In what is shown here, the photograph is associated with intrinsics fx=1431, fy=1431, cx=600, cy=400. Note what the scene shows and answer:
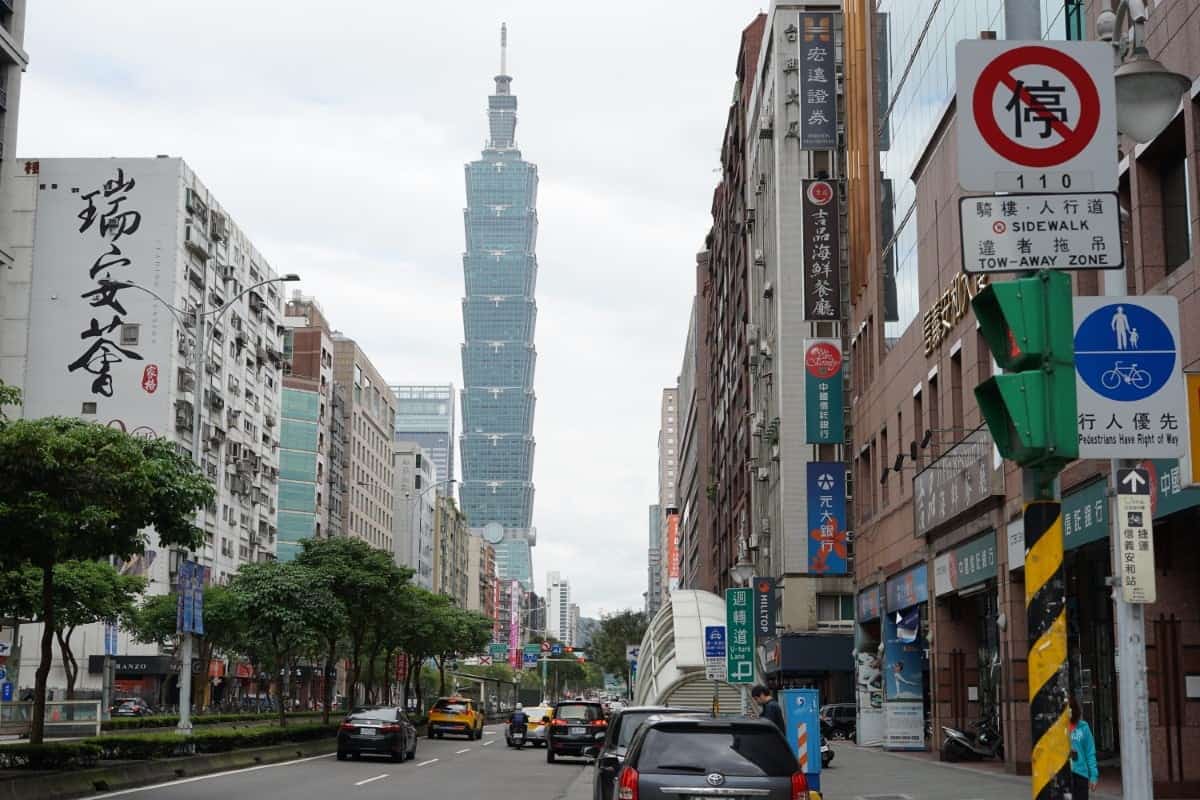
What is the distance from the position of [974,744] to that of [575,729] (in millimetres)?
11568

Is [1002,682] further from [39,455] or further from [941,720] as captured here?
[39,455]

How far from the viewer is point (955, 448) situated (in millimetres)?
31500

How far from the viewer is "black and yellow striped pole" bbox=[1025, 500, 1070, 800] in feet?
22.7

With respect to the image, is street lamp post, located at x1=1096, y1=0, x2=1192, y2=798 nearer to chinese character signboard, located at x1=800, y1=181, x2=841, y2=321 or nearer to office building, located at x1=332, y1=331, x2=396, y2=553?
chinese character signboard, located at x1=800, y1=181, x2=841, y2=321

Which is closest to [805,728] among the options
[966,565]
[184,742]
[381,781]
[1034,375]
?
[381,781]

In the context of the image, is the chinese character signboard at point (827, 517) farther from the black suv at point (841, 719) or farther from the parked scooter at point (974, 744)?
the parked scooter at point (974, 744)

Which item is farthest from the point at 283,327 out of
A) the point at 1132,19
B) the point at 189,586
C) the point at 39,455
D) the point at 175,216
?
the point at 1132,19

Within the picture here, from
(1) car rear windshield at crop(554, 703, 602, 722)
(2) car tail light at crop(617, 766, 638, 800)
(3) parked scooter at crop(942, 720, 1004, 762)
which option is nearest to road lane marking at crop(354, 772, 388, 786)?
(1) car rear windshield at crop(554, 703, 602, 722)

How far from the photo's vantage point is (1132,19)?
30.2 ft

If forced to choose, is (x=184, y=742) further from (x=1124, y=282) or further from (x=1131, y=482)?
(x=1124, y=282)

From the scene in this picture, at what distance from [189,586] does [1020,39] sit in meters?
24.5

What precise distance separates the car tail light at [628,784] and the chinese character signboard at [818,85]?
4455 centimetres

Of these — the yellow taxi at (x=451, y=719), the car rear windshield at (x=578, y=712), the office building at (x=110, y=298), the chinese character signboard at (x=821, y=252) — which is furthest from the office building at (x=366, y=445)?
the car rear windshield at (x=578, y=712)

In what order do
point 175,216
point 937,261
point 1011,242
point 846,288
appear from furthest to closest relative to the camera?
1. point 175,216
2. point 846,288
3. point 937,261
4. point 1011,242
